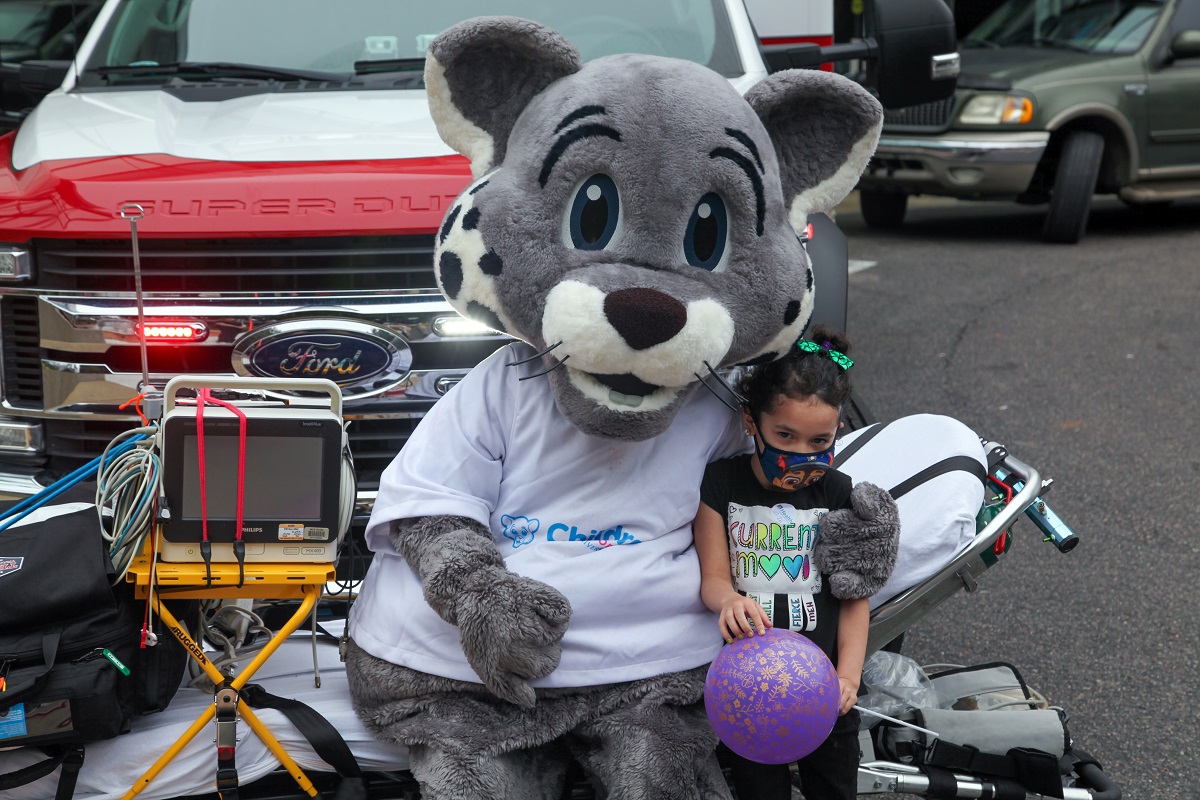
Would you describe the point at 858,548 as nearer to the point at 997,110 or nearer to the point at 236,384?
the point at 236,384

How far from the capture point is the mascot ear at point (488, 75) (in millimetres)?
2586

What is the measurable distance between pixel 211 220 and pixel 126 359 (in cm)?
45

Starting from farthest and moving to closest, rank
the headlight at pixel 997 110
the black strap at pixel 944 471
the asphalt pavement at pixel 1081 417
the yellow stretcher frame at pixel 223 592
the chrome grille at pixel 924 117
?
the chrome grille at pixel 924 117 < the headlight at pixel 997 110 < the asphalt pavement at pixel 1081 417 < the black strap at pixel 944 471 < the yellow stretcher frame at pixel 223 592

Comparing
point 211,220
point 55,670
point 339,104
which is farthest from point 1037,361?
point 55,670

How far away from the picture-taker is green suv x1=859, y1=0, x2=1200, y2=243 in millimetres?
10305

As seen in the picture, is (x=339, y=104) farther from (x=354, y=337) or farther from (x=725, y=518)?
(x=725, y=518)

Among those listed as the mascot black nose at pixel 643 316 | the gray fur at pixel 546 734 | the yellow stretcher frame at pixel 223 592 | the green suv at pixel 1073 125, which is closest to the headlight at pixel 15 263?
the yellow stretcher frame at pixel 223 592

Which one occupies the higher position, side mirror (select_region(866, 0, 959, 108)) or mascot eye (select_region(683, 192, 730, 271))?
side mirror (select_region(866, 0, 959, 108))

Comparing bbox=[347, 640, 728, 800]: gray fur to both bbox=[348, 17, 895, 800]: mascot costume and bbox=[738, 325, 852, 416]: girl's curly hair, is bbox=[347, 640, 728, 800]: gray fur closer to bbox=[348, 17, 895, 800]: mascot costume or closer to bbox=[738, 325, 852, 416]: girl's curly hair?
bbox=[348, 17, 895, 800]: mascot costume

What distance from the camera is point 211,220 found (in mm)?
3324

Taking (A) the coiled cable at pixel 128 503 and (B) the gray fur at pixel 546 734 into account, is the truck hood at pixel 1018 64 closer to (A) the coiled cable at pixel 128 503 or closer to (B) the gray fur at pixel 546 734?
(B) the gray fur at pixel 546 734

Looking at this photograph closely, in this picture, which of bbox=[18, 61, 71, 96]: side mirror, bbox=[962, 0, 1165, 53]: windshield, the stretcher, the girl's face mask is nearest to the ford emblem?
the stretcher

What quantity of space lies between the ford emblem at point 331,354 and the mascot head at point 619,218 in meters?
0.79

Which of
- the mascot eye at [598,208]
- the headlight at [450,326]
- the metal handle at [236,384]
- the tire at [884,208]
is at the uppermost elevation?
the mascot eye at [598,208]
